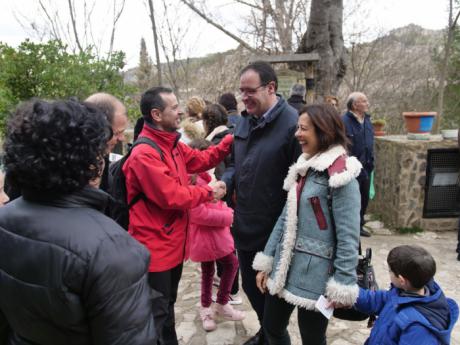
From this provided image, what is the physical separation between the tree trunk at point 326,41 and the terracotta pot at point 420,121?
1.96 meters

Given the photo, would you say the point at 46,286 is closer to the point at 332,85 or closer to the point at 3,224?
the point at 3,224

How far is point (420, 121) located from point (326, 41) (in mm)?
2519

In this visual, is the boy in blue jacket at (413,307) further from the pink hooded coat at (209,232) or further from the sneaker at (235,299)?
the sneaker at (235,299)

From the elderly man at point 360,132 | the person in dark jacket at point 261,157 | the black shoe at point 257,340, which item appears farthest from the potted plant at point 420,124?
the black shoe at point 257,340

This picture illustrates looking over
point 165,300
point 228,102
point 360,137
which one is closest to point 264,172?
point 165,300

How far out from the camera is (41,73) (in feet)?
15.1

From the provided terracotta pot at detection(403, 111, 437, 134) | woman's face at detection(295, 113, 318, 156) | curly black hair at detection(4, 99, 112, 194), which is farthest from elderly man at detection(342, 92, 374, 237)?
curly black hair at detection(4, 99, 112, 194)

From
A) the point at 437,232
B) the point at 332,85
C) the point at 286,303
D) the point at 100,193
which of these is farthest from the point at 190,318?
the point at 332,85

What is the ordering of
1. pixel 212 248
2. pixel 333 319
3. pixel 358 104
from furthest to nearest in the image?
pixel 358 104 → pixel 333 319 → pixel 212 248

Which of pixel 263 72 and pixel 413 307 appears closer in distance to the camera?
pixel 413 307

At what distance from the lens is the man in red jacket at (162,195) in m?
2.37

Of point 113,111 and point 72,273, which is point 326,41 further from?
point 72,273

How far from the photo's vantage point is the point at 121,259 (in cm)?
118

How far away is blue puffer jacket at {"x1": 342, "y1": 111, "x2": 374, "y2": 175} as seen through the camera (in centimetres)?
528
